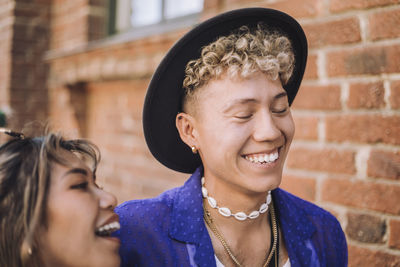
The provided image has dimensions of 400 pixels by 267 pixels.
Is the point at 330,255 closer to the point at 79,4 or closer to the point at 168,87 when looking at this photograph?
the point at 168,87

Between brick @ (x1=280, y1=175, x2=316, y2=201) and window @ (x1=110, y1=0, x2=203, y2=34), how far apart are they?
160 cm

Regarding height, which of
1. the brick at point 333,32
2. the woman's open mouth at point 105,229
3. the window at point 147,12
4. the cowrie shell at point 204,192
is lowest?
Result: the woman's open mouth at point 105,229

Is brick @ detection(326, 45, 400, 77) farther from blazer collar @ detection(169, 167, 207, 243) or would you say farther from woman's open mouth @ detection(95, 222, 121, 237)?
woman's open mouth @ detection(95, 222, 121, 237)

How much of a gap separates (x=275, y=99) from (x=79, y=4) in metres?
3.22

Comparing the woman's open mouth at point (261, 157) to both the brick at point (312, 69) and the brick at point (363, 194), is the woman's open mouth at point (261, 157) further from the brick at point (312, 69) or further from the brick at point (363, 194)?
the brick at point (312, 69)

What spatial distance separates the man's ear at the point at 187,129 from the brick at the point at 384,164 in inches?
32.8

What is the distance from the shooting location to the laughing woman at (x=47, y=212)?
127 cm

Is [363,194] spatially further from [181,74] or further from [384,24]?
[181,74]

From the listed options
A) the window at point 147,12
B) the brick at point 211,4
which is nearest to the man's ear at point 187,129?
the brick at point 211,4

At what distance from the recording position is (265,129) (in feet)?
5.37

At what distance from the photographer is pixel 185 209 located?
71.2 inches

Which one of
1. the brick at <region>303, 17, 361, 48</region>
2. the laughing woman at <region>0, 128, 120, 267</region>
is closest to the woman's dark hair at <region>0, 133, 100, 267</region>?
the laughing woman at <region>0, 128, 120, 267</region>

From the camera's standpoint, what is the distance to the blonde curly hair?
5.55 ft

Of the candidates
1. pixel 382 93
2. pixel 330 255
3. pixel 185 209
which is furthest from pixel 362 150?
pixel 185 209
